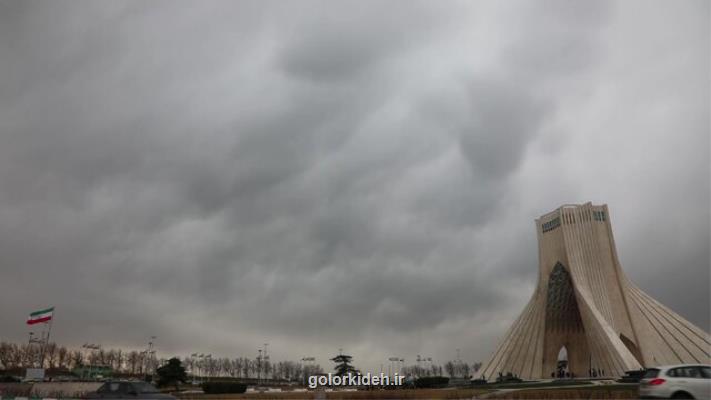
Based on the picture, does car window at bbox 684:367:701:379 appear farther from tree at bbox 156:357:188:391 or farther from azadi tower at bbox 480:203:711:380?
tree at bbox 156:357:188:391

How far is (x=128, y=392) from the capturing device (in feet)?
51.8

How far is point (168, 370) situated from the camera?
39844mm

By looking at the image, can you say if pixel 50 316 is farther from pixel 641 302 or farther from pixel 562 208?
pixel 641 302

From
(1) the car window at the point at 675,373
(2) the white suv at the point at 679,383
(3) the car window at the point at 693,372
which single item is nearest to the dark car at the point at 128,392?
(2) the white suv at the point at 679,383

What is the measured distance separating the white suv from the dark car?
43.0 ft

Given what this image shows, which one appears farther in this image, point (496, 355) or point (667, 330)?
point (496, 355)

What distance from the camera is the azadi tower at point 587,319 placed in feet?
151

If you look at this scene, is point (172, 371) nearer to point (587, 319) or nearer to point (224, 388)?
point (224, 388)

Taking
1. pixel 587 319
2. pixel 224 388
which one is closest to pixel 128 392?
pixel 224 388

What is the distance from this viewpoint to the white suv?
13.4 meters

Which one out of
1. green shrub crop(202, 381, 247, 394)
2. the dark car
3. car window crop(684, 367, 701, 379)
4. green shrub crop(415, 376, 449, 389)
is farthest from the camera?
green shrub crop(415, 376, 449, 389)

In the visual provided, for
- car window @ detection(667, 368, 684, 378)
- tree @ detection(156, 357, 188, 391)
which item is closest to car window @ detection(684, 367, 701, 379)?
car window @ detection(667, 368, 684, 378)

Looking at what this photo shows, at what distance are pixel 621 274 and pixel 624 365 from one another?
11606mm

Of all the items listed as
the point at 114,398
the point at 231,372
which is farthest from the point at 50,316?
the point at 231,372
